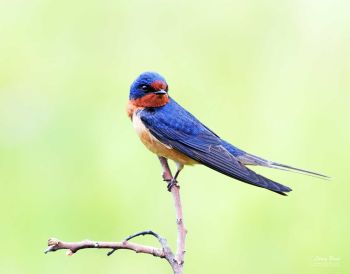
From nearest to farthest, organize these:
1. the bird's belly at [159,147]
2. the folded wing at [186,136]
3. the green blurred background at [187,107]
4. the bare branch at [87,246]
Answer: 1. the bare branch at [87,246]
2. the folded wing at [186,136]
3. the bird's belly at [159,147]
4. the green blurred background at [187,107]

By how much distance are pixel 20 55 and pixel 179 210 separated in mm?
4189

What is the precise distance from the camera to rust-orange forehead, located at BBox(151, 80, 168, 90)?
8.62 feet

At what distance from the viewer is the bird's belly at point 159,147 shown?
2672 mm

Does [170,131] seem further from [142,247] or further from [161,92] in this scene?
[142,247]

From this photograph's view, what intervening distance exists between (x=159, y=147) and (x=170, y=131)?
0.30ft

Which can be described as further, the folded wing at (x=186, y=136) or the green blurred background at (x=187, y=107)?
the green blurred background at (x=187, y=107)

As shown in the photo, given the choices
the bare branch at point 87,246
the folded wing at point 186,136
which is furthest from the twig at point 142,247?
the folded wing at point 186,136

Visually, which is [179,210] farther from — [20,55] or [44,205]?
[20,55]

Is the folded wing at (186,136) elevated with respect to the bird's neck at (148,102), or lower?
lower

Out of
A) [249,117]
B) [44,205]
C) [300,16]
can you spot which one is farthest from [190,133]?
[300,16]

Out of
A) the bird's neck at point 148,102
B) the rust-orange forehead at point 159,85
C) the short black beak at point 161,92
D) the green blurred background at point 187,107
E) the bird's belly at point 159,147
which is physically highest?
the rust-orange forehead at point 159,85

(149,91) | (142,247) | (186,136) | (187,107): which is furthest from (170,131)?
(187,107)

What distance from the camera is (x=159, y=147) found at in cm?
268

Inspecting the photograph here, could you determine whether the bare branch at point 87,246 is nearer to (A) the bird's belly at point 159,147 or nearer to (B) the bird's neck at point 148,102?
(A) the bird's belly at point 159,147
